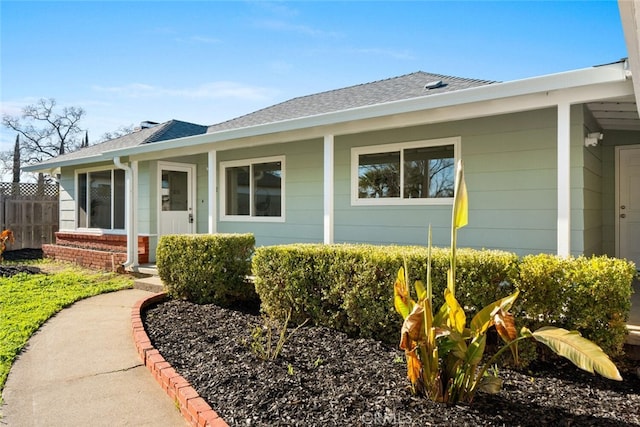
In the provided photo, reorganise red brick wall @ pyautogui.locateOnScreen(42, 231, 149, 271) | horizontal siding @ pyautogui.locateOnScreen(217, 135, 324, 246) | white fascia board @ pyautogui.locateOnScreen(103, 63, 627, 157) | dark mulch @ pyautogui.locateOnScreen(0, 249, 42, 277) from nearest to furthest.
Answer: white fascia board @ pyautogui.locateOnScreen(103, 63, 627, 157) < horizontal siding @ pyautogui.locateOnScreen(217, 135, 324, 246) < dark mulch @ pyautogui.locateOnScreen(0, 249, 42, 277) < red brick wall @ pyautogui.locateOnScreen(42, 231, 149, 271)

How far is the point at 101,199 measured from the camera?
11.0 meters

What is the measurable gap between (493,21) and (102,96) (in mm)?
15280

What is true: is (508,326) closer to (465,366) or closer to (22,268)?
(465,366)

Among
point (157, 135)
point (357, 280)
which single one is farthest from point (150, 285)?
point (157, 135)

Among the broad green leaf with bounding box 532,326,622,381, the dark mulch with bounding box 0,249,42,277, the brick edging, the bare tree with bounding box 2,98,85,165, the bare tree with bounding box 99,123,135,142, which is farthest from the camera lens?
the bare tree with bounding box 99,123,135,142

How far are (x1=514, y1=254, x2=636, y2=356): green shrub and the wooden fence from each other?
15.3 m

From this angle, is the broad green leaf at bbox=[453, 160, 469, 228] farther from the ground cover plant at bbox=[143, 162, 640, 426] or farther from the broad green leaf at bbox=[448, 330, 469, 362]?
the broad green leaf at bbox=[448, 330, 469, 362]

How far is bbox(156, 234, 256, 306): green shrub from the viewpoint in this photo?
19.2ft

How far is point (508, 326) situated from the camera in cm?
247

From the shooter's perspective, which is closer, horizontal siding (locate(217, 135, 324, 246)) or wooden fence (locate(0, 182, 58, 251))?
horizontal siding (locate(217, 135, 324, 246))

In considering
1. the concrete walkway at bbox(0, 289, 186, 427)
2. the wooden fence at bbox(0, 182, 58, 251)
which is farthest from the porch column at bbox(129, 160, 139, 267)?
the wooden fence at bbox(0, 182, 58, 251)

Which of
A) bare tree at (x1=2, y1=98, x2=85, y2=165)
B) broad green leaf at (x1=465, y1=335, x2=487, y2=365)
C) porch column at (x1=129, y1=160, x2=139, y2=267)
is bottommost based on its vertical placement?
broad green leaf at (x1=465, y1=335, x2=487, y2=365)

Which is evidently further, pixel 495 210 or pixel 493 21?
pixel 493 21

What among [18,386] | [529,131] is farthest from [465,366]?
[529,131]
